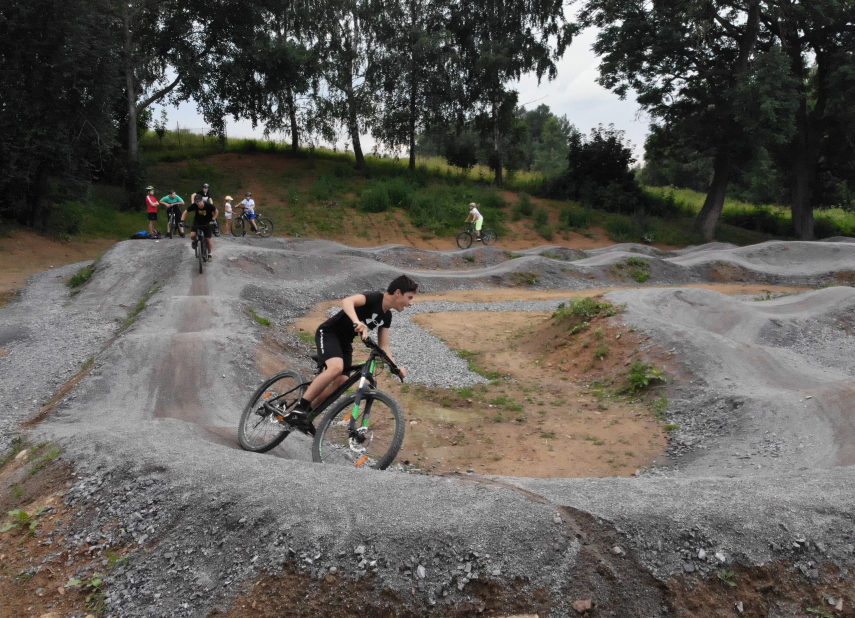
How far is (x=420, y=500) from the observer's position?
167 inches

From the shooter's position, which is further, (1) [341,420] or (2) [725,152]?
(2) [725,152]

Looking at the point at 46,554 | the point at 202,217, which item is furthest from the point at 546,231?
the point at 46,554

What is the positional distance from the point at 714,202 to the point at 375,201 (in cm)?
1968

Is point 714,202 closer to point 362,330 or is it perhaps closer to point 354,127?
point 354,127

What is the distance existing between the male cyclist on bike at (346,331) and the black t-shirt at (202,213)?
10.6 metres

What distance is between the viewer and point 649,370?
396 inches

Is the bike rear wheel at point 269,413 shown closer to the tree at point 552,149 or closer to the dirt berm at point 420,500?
the dirt berm at point 420,500

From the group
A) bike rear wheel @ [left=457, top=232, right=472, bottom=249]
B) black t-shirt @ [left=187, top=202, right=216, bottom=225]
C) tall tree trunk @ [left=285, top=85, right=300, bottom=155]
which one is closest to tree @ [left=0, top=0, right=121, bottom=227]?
tall tree trunk @ [left=285, top=85, right=300, bottom=155]

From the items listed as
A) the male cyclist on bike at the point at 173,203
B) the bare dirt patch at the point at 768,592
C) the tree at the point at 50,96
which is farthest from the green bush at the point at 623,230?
the bare dirt patch at the point at 768,592

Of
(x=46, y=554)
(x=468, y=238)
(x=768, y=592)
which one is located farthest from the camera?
(x=468, y=238)

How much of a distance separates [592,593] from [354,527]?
4.88ft

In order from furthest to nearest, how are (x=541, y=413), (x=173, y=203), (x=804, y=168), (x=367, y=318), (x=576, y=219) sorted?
(x=576, y=219)
(x=804, y=168)
(x=173, y=203)
(x=541, y=413)
(x=367, y=318)

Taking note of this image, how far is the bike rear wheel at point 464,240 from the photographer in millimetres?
27891

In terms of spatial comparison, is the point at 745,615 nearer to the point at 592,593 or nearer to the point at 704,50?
the point at 592,593
